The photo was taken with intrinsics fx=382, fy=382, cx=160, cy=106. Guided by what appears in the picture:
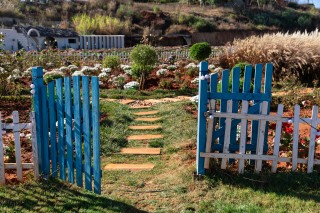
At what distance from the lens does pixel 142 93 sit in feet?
35.2

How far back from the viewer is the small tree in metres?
11.6

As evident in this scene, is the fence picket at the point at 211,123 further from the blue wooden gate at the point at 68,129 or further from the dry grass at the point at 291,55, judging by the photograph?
the dry grass at the point at 291,55

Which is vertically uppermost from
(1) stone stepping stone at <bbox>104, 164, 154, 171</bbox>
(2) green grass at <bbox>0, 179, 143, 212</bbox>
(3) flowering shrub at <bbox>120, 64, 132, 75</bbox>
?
(3) flowering shrub at <bbox>120, 64, 132, 75</bbox>

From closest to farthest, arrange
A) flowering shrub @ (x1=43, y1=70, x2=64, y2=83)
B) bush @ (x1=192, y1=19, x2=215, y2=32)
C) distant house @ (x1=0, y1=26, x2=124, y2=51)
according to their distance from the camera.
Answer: flowering shrub @ (x1=43, y1=70, x2=64, y2=83) < distant house @ (x1=0, y1=26, x2=124, y2=51) < bush @ (x1=192, y1=19, x2=215, y2=32)

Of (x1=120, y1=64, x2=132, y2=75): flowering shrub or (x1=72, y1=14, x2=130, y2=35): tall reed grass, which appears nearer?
(x1=120, y1=64, x2=132, y2=75): flowering shrub

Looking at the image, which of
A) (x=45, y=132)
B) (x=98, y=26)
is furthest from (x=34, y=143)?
(x=98, y=26)

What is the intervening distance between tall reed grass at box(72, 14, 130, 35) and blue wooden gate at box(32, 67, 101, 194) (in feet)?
77.4

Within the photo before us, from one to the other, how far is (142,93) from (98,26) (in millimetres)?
18755

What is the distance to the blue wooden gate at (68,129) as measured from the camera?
423cm

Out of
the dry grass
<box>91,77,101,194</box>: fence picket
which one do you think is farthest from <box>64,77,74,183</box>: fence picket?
the dry grass

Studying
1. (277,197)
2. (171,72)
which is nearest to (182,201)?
(277,197)

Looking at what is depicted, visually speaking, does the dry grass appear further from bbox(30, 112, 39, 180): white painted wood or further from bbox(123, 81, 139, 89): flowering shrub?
bbox(30, 112, 39, 180): white painted wood

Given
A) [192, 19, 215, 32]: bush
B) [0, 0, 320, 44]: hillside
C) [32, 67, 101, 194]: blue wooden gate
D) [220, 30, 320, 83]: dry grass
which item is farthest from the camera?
[192, 19, 215, 32]: bush

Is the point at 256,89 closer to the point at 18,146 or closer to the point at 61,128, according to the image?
the point at 61,128
